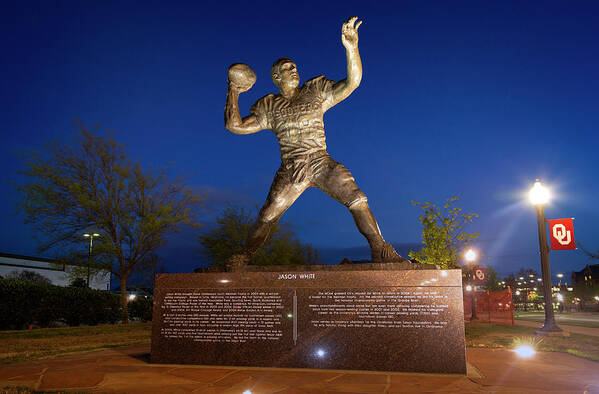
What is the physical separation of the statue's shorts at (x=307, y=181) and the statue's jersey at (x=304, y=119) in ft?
0.36

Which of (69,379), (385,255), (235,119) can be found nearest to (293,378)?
(385,255)

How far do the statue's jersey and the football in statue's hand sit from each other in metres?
0.46

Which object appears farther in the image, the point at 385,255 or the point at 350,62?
the point at 350,62

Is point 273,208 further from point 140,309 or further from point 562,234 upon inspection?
point 140,309

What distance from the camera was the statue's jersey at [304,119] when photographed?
524 centimetres

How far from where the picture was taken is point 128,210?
52.8 ft

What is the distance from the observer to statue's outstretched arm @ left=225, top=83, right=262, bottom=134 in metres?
5.51

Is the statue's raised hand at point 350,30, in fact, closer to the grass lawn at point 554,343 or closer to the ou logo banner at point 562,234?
the grass lawn at point 554,343

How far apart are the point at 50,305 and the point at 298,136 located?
45.5 ft

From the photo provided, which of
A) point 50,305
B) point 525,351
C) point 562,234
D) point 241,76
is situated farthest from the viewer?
point 50,305

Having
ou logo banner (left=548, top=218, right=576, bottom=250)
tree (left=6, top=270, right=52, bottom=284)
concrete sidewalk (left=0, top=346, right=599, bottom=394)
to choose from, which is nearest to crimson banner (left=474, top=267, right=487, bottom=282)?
ou logo banner (left=548, top=218, right=576, bottom=250)

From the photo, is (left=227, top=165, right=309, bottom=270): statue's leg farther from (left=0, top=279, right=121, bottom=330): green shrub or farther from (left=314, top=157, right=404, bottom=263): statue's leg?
(left=0, top=279, right=121, bottom=330): green shrub

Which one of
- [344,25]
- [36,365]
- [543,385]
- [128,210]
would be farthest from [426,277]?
[128,210]

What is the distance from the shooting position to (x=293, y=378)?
4.12 meters
